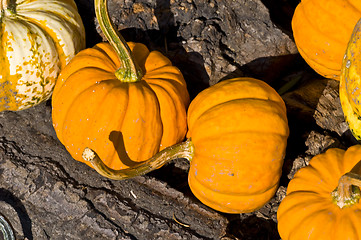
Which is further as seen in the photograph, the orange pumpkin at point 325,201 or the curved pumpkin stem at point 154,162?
the curved pumpkin stem at point 154,162

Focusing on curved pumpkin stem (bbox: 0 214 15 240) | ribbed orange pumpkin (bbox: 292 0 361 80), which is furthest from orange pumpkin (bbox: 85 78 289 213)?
curved pumpkin stem (bbox: 0 214 15 240)

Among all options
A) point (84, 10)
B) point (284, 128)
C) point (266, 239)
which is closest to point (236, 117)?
point (284, 128)

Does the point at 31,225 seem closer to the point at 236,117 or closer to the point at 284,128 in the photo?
the point at 236,117

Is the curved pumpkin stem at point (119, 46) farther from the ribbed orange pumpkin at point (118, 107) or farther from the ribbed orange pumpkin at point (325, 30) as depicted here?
the ribbed orange pumpkin at point (325, 30)

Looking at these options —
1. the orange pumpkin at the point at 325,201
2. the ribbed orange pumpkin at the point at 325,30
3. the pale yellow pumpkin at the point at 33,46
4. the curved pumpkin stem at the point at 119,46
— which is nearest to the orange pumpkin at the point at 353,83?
the orange pumpkin at the point at 325,201

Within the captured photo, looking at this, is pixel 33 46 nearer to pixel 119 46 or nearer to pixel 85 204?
pixel 119 46

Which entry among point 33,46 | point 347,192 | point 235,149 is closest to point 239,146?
point 235,149

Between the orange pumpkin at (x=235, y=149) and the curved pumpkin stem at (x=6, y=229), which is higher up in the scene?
the orange pumpkin at (x=235, y=149)

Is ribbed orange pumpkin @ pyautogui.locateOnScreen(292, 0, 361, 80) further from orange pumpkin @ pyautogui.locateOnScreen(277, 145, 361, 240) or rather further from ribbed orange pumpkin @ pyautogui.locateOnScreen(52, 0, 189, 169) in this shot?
ribbed orange pumpkin @ pyautogui.locateOnScreen(52, 0, 189, 169)
